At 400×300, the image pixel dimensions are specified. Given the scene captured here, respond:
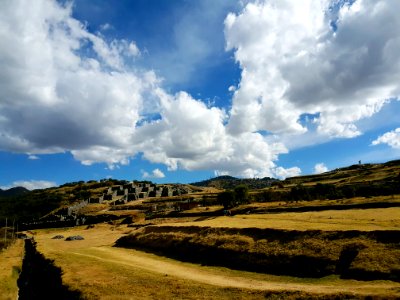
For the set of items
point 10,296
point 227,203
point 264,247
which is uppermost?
point 227,203

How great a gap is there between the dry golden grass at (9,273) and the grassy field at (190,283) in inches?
234

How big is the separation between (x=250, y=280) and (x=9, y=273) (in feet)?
115

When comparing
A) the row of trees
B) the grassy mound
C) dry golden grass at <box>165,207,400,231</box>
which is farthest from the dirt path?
the row of trees

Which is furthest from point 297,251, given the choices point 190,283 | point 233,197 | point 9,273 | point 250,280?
point 233,197

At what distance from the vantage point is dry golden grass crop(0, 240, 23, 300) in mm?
41994

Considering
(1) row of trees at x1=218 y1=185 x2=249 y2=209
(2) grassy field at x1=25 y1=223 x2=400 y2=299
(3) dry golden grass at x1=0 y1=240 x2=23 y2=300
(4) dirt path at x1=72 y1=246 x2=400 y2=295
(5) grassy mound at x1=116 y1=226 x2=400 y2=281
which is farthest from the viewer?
(1) row of trees at x1=218 y1=185 x2=249 y2=209

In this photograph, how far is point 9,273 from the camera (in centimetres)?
5062

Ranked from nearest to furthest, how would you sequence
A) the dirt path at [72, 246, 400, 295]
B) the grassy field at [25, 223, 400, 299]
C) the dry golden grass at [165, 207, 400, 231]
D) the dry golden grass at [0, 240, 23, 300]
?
the dirt path at [72, 246, 400, 295]
the grassy field at [25, 223, 400, 299]
the dry golden grass at [165, 207, 400, 231]
the dry golden grass at [0, 240, 23, 300]

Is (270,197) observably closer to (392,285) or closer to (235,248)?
(235,248)

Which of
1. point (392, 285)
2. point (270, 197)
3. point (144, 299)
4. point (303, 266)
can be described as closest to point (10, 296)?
point (144, 299)

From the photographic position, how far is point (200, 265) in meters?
44.9

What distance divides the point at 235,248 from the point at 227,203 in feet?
229

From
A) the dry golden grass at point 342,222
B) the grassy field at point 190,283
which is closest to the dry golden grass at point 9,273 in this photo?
the grassy field at point 190,283

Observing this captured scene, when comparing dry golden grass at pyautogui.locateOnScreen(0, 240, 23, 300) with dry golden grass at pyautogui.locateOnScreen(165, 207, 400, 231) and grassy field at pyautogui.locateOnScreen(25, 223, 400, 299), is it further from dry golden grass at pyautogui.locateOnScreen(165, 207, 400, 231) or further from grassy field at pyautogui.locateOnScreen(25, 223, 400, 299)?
dry golden grass at pyautogui.locateOnScreen(165, 207, 400, 231)
